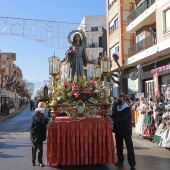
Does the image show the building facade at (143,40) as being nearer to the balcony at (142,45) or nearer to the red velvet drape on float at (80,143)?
the balcony at (142,45)

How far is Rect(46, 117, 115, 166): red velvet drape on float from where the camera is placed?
7.45 metres

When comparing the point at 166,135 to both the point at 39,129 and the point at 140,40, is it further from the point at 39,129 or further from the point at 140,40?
the point at 140,40

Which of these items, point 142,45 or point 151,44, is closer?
point 151,44

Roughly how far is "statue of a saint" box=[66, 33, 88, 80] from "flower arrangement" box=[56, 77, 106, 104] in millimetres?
1332

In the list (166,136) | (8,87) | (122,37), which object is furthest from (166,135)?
(8,87)

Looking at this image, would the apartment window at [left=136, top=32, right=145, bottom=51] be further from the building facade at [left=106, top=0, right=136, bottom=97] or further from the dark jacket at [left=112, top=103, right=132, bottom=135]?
the dark jacket at [left=112, top=103, right=132, bottom=135]

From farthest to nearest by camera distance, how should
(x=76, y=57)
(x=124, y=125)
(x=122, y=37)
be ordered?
(x=122, y=37)
(x=76, y=57)
(x=124, y=125)

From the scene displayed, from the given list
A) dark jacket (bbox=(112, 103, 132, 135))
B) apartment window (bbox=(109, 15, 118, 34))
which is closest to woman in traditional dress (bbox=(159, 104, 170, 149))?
dark jacket (bbox=(112, 103, 132, 135))

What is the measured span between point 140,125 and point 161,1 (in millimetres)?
9651

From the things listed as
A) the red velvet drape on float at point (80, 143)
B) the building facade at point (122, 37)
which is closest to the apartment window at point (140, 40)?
the building facade at point (122, 37)

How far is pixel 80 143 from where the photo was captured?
7.46 meters

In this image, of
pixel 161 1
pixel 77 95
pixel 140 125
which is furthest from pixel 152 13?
pixel 77 95

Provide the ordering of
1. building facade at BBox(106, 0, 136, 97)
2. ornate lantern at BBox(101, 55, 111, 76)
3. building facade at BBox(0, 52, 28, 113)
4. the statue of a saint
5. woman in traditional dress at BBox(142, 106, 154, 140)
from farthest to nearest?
building facade at BBox(0, 52, 28, 113)
building facade at BBox(106, 0, 136, 97)
woman in traditional dress at BBox(142, 106, 154, 140)
the statue of a saint
ornate lantern at BBox(101, 55, 111, 76)

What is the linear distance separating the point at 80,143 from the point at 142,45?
17.4m
